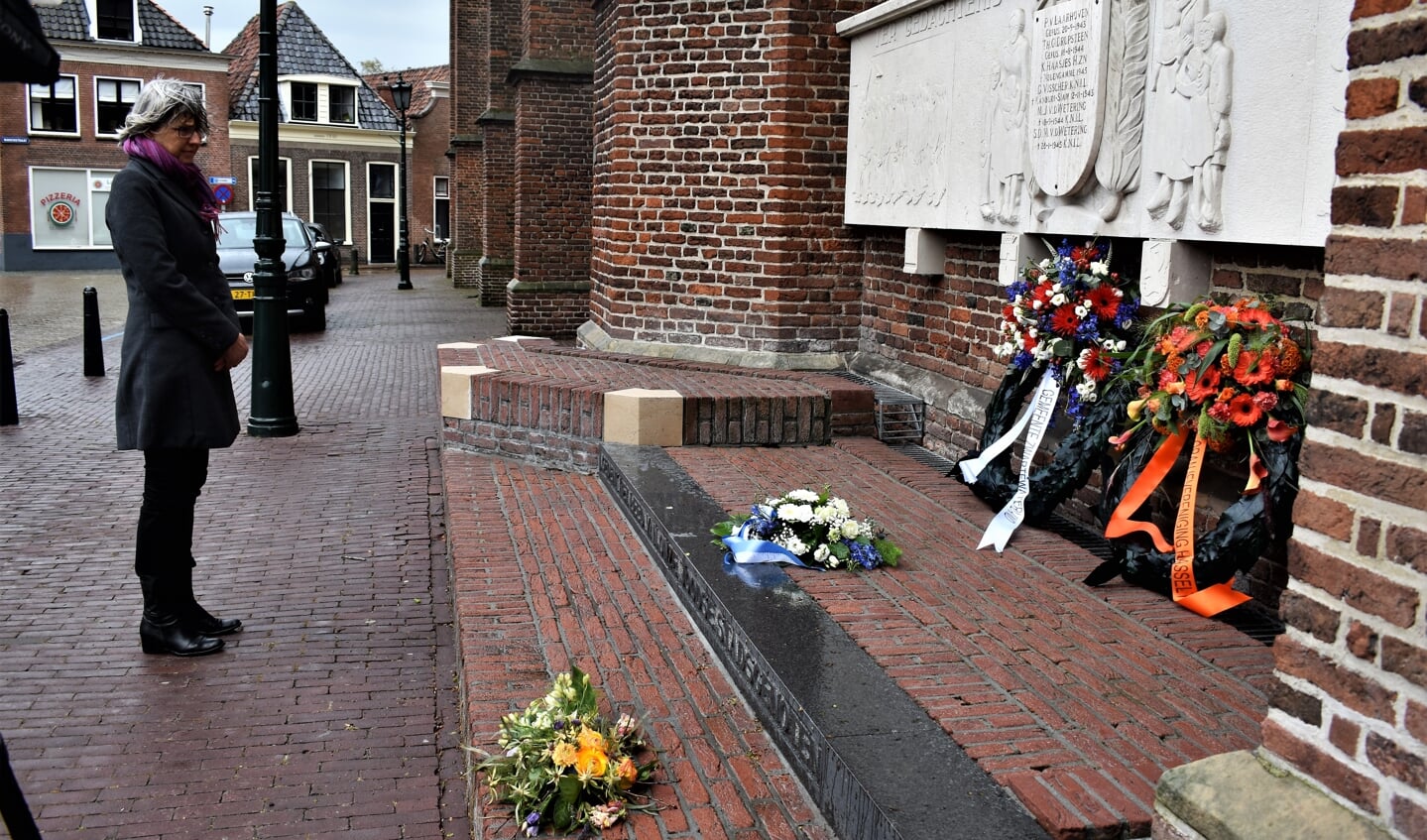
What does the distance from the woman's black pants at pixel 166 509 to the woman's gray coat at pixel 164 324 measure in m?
0.12

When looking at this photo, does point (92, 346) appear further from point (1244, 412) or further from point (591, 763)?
point (1244, 412)

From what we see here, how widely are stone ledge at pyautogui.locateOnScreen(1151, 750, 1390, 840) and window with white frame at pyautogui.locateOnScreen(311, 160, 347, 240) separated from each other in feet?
156

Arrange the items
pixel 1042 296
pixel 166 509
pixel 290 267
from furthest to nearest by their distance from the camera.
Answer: pixel 290 267 < pixel 1042 296 < pixel 166 509

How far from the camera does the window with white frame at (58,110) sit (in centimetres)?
3897

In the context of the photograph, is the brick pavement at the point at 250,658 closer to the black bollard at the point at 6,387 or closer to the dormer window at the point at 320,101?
the black bollard at the point at 6,387

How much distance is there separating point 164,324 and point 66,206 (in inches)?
1585

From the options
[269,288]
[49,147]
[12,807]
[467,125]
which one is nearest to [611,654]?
[12,807]

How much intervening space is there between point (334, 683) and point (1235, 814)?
339cm

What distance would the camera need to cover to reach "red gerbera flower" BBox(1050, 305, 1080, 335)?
5168 millimetres

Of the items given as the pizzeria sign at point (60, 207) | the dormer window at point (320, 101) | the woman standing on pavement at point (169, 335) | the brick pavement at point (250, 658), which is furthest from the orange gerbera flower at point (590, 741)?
the dormer window at point (320, 101)

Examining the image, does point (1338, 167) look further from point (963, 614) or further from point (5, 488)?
point (5, 488)

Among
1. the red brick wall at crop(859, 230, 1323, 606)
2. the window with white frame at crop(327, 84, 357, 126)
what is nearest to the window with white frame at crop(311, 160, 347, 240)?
the window with white frame at crop(327, 84, 357, 126)

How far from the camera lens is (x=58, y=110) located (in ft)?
129

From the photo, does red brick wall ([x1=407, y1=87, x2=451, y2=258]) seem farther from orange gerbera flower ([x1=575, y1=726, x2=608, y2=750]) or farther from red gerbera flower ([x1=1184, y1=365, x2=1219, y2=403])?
orange gerbera flower ([x1=575, y1=726, x2=608, y2=750])
